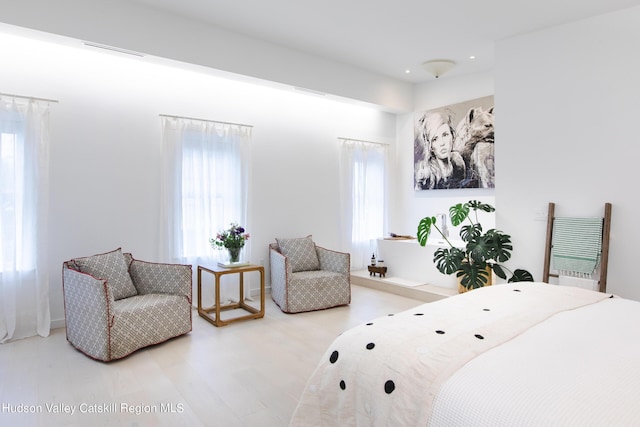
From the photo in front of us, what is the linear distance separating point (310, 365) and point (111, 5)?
3.47 m

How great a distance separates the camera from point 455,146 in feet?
18.5

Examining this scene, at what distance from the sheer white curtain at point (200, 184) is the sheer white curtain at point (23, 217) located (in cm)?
109

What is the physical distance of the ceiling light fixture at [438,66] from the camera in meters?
5.05

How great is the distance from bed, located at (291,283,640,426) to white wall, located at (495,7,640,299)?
→ 196 centimetres

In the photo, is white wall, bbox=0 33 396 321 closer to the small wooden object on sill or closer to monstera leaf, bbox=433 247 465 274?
the small wooden object on sill

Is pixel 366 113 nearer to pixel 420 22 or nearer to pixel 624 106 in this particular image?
pixel 420 22

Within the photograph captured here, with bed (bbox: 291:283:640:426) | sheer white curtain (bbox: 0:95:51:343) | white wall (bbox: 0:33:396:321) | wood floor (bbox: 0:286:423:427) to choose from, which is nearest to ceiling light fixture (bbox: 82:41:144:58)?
white wall (bbox: 0:33:396:321)

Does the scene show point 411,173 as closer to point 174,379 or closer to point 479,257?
point 479,257

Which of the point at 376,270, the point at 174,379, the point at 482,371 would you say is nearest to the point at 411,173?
the point at 376,270

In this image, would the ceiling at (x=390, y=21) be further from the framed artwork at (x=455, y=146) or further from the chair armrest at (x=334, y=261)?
the chair armrest at (x=334, y=261)

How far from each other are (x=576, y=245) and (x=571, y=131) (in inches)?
43.3

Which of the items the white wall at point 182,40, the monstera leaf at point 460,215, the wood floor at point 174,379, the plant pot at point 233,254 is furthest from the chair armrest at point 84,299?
the monstera leaf at point 460,215

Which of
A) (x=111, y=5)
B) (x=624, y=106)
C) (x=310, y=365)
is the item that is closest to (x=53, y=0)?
(x=111, y=5)

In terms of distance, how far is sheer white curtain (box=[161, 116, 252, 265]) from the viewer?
4383mm
